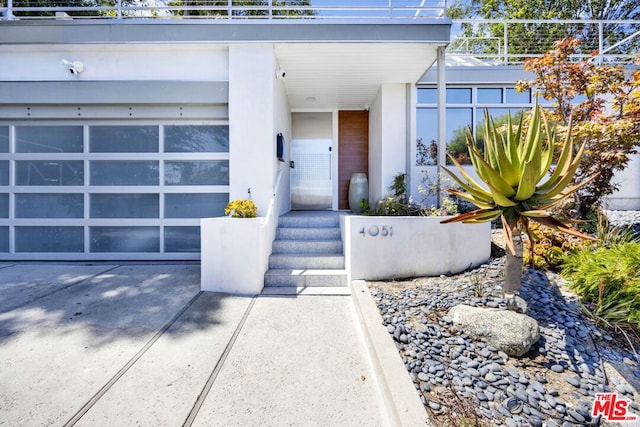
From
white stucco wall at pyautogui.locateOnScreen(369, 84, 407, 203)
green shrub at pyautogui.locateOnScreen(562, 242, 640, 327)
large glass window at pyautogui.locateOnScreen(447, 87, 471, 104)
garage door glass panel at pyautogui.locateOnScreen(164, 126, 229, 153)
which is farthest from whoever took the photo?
large glass window at pyautogui.locateOnScreen(447, 87, 471, 104)

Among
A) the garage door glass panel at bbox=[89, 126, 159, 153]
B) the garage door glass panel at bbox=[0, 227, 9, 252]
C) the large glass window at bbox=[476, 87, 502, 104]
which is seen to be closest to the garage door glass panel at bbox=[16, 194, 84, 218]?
the garage door glass panel at bbox=[0, 227, 9, 252]

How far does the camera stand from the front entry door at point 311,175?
7434 mm

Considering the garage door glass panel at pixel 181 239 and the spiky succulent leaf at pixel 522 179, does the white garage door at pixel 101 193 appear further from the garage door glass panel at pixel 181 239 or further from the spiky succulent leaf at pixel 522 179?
the spiky succulent leaf at pixel 522 179

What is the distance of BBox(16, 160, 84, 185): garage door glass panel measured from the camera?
514 centimetres

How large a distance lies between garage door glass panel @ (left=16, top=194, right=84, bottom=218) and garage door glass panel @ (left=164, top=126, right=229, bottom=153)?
1968mm

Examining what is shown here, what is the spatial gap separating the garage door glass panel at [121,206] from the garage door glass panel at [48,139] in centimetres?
103

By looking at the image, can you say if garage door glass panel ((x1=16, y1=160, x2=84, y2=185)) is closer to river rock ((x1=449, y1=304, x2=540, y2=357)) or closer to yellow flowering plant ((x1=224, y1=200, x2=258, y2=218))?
yellow flowering plant ((x1=224, y1=200, x2=258, y2=218))

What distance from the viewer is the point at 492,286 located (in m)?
3.22

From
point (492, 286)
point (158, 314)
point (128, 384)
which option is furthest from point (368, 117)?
point (128, 384)

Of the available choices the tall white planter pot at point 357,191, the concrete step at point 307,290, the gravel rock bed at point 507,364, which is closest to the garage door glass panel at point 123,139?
the concrete step at point 307,290

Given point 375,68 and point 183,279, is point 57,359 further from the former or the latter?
point 375,68

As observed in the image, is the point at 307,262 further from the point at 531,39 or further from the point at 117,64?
the point at 531,39

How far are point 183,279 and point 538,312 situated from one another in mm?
4464

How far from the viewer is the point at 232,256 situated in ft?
12.2
